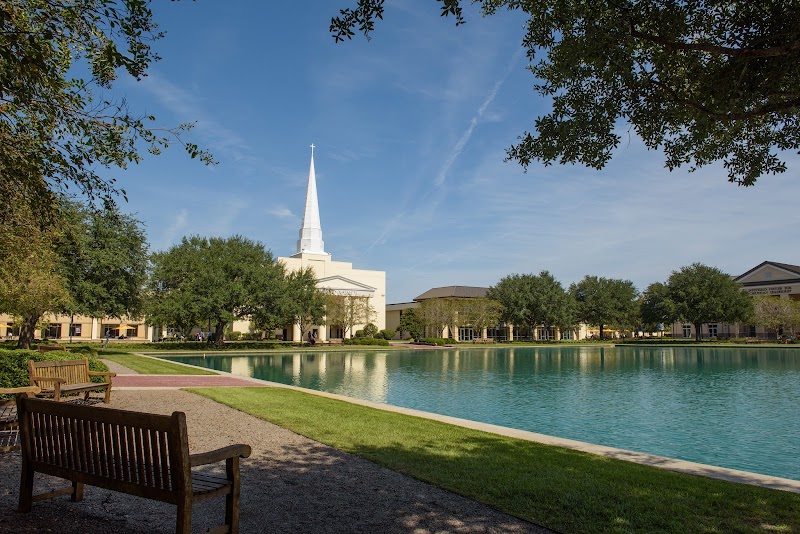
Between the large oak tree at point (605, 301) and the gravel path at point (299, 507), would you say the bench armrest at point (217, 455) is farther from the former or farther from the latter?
the large oak tree at point (605, 301)

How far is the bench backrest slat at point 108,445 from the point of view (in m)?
3.94

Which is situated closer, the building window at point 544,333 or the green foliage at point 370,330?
the green foliage at point 370,330

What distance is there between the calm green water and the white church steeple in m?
46.2

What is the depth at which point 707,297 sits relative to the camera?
68312 mm

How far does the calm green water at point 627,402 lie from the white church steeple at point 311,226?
4623 centimetres

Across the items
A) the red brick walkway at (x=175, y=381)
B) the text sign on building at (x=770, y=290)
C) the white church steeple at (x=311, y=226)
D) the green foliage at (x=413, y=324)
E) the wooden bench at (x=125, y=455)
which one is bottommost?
the red brick walkway at (x=175, y=381)

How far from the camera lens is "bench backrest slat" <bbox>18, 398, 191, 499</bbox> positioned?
3941mm

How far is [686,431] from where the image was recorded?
1277 cm

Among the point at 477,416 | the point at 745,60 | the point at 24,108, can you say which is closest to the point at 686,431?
the point at 477,416

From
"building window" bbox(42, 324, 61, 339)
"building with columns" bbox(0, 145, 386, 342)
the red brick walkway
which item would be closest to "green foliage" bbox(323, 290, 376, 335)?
"building with columns" bbox(0, 145, 386, 342)

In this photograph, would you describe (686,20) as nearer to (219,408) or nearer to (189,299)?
(219,408)

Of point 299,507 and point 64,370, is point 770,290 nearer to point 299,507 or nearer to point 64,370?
point 64,370

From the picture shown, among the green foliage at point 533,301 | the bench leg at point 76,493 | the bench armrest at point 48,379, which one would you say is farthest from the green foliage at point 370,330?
the bench leg at point 76,493

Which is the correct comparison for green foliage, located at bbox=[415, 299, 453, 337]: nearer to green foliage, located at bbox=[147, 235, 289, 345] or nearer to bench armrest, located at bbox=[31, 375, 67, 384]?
green foliage, located at bbox=[147, 235, 289, 345]
